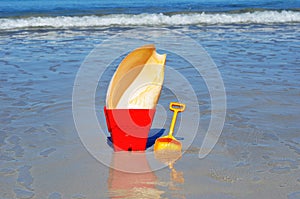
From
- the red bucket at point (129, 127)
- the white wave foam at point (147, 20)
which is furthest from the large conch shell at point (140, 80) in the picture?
the white wave foam at point (147, 20)

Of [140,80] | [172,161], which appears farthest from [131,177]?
[140,80]

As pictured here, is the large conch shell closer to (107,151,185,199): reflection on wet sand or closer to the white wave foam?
(107,151,185,199): reflection on wet sand

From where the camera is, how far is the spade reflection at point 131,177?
2.56 m

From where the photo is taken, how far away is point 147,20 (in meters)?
15.1

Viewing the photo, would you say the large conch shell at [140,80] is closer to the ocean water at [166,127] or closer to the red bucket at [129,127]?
the red bucket at [129,127]

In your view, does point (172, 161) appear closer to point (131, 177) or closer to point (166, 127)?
point (131, 177)

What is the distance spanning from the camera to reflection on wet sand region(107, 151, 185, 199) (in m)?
2.56

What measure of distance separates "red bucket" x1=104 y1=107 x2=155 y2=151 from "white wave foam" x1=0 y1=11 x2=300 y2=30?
10683 mm

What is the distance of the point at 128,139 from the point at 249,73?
300 cm

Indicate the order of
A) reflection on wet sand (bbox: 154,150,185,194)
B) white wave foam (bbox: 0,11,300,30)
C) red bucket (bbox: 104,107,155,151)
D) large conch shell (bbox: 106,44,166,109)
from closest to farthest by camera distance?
reflection on wet sand (bbox: 154,150,185,194), red bucket (bbox: 104,107,155,151), large conch shell (bbox: 106,44,166,109), white wave foam (bbox: 0,11,300,30)

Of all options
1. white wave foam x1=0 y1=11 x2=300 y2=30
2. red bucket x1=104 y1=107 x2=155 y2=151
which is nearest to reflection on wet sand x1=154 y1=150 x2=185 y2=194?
red bucket x1=104 y1=107 x2=155 y2=151

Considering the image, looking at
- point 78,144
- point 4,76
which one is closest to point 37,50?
point 4,76

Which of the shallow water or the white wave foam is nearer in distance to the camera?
the shallow water

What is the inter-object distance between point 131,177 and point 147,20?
41.6ft
